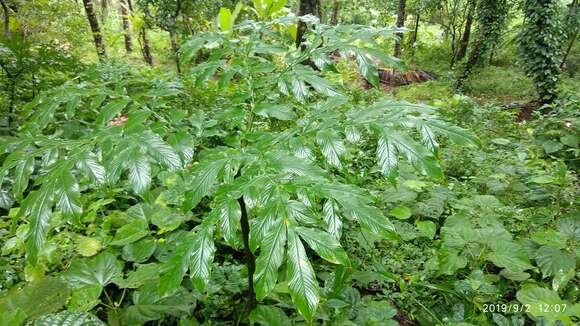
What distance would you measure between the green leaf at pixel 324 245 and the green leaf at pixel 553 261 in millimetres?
1556

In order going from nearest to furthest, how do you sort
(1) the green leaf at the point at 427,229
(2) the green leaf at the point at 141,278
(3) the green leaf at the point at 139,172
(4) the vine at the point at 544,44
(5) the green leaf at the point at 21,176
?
(3) the green leaf at the point at 139,172 < (5) the green leaf at the point at 21,176 < (2) the green leaf at the point at 141,278 < (1) the green leaf at the point at 427,229 < (4) the vine at the point at 544,44

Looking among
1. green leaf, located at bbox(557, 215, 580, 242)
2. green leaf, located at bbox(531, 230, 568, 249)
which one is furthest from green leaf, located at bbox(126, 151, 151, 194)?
green leaf, located at bbox(557, 215, 580, 242)

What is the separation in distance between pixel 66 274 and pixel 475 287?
2.02 metres

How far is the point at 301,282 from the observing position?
33.9 inches

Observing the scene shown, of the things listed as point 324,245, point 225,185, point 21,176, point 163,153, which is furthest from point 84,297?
point 324,245

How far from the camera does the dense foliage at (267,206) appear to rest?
102cm

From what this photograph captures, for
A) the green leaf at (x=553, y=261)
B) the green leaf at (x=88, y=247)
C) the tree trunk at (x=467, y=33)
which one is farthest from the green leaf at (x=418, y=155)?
the tree trunk at (x=467, y=33)

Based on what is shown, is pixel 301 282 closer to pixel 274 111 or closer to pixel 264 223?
pixel 264 223

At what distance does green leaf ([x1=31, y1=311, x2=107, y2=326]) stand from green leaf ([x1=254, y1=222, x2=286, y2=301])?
2.15 feet

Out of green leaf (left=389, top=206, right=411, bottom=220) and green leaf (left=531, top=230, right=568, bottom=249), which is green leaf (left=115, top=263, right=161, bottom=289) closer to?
green leaf (left=389, top=206, right=411, bottom=220)

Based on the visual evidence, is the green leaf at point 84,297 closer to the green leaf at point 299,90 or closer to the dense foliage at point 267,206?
the dense foliage at point 267,206

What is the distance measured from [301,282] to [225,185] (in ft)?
1.28

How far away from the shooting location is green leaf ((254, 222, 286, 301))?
2.87 ft

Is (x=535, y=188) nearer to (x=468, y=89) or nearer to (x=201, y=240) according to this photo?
(x=201, y=240)
